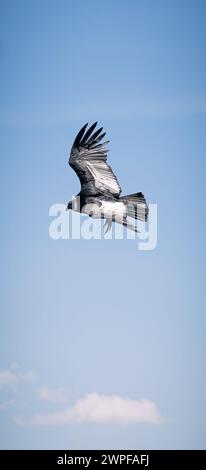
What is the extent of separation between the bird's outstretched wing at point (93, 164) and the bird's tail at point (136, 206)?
54 cm

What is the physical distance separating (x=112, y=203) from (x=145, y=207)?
A: 1024 millimetres

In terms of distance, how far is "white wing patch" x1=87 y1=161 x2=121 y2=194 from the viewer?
3038 centimetres

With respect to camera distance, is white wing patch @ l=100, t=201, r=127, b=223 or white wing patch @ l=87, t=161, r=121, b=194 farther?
white wing patch @ l=87, t=161, r=121, b=194

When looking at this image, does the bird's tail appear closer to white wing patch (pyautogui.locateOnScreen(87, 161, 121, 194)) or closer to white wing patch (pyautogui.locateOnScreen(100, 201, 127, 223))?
white wing patch (pyautogui.locateOnScreen(100, 201, 127, 223))

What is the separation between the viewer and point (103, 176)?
30.5 m

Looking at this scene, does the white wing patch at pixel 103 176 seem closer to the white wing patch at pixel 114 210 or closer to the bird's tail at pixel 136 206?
the white wing patch at pixel 114 210

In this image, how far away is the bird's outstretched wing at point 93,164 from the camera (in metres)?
30.4

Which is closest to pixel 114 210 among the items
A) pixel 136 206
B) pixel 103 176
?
pixel 136 206

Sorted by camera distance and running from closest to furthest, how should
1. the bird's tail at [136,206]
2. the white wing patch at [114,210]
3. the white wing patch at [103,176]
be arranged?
the bird's tail at [136,206] → the white wing patch at [114,210] → the white wing patch at [103,176]

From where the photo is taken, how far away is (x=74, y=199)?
30875 millimetres
